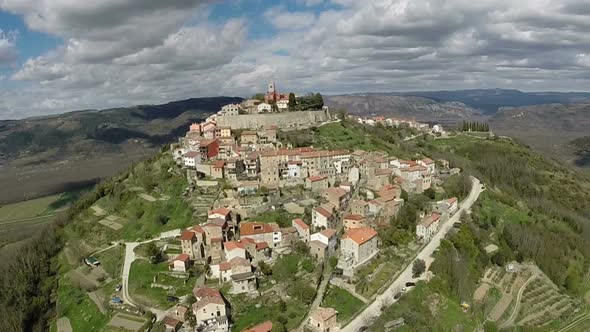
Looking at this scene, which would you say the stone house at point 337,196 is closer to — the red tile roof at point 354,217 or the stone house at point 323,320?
the red tile roof at point 354,217

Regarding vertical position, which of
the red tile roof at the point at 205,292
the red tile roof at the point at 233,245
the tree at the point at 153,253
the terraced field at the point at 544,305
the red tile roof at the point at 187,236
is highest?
the red tile roof at the point at 187,236

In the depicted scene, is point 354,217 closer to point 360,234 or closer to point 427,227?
point 360,234

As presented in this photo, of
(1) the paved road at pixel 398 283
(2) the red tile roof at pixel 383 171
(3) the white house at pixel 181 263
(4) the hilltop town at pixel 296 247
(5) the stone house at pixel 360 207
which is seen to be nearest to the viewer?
(1) the paved road at pixel 398 283

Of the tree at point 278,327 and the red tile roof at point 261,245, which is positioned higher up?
the red tile roof at point 261,245

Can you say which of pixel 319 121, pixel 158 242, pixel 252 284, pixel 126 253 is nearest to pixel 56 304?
pixel 126 253

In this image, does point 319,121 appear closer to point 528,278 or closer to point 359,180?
point 359,180

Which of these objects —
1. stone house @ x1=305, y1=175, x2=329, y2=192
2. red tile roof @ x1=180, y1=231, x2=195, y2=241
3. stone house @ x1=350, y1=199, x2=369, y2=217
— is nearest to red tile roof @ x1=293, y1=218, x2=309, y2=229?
stone house @ x1=350, y1=199, x2=369, y2=217

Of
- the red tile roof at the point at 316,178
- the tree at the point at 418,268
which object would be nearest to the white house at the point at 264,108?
the red tile roof at the point at 316,178

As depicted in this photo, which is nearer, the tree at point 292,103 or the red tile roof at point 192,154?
the red tile roof at point 192,154
